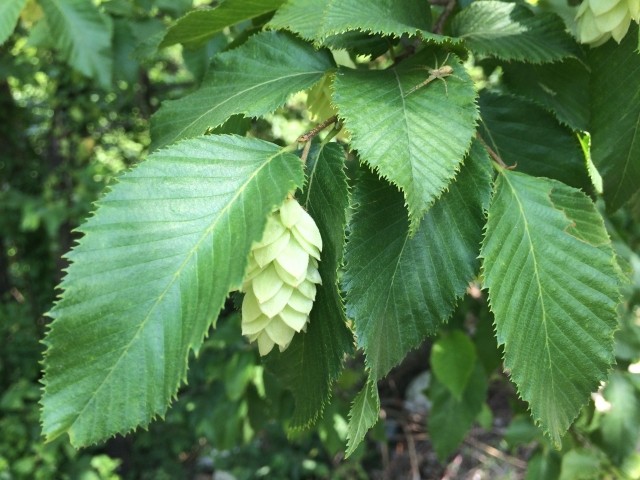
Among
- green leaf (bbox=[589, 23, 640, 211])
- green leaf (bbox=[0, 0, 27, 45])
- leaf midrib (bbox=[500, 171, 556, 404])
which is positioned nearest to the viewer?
leaf midrib (bbox=[500, 171, 556, 404])

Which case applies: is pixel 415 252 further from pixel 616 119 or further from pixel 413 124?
pixel 616 119

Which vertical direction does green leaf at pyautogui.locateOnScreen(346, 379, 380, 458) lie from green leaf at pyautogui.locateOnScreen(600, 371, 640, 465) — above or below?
above

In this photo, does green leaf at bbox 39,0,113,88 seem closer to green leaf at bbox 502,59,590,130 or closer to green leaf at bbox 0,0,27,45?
green leaf at bbox 0,0,27,45

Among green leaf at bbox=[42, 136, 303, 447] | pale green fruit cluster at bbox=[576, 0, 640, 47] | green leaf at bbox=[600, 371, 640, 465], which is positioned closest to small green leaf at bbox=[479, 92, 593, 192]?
pale green fruit cluster at bbox=[576, 0, 640, 47]

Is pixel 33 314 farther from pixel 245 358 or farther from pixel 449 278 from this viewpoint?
pixel 449 278

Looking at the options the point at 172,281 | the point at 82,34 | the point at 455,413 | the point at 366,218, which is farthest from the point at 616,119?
the point at 82,34

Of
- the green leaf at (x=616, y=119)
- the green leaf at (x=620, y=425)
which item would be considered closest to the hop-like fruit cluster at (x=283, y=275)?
the green leaf at (x=616, y=119)

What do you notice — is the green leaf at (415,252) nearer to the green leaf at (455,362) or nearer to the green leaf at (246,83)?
the green leaf at (246,83)
